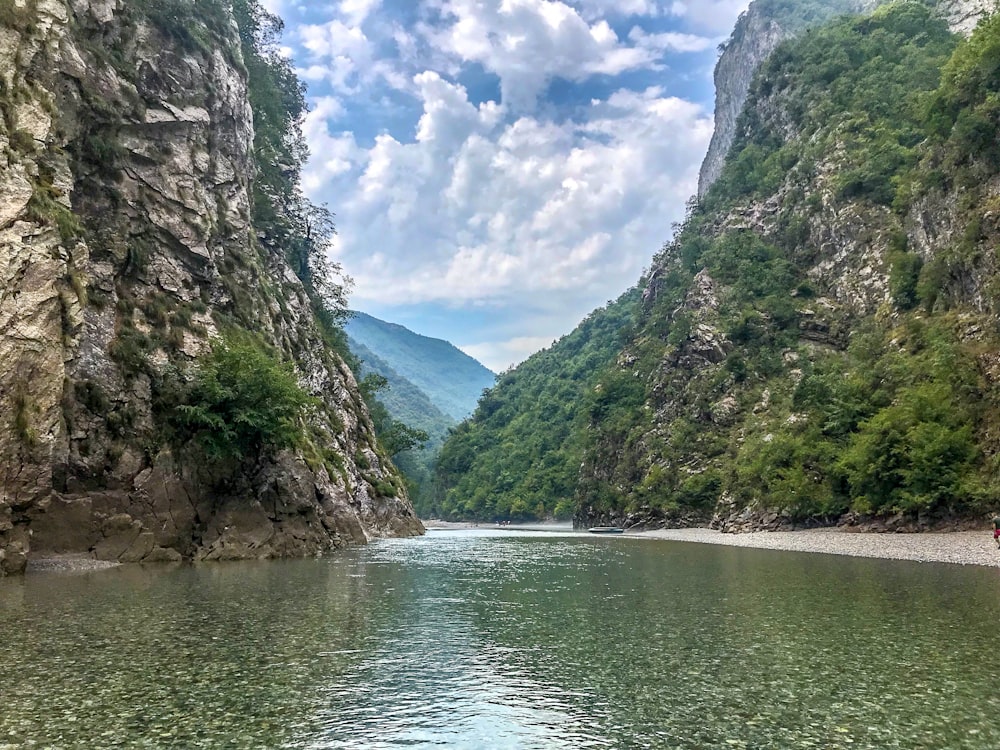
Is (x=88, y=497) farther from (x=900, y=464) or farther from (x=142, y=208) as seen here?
(x=900, y=464)

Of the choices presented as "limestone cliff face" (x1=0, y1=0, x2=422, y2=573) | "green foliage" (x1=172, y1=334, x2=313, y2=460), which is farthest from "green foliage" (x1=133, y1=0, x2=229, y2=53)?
"green foliage" (x1=172, y1=334, x2=313, y2=460)

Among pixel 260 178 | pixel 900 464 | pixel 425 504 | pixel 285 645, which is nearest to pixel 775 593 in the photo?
pixel 285 645

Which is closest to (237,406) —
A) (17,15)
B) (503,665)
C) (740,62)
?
(17,15)

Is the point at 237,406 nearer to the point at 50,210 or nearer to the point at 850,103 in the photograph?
the point at 50,210

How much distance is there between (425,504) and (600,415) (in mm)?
88973

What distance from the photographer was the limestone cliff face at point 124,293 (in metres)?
31.2

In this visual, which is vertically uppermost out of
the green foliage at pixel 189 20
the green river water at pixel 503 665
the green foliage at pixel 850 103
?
the green foliage at pixel 850 103

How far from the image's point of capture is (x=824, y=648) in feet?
53.5

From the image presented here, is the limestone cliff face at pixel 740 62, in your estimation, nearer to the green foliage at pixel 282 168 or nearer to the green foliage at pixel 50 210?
the green foliage at pixel 282 168

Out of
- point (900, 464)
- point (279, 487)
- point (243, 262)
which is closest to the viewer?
point (279, 487)

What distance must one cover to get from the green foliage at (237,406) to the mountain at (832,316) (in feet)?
146

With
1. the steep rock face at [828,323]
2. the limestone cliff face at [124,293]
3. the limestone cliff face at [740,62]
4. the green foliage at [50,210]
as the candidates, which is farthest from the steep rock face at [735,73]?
the green foliage at [50,210]

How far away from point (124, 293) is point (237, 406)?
1067cm

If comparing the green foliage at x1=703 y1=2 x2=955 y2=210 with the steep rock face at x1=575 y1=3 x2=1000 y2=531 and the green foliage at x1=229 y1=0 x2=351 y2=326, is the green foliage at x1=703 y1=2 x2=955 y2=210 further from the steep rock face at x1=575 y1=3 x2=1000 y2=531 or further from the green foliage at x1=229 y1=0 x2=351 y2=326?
the green foliage at x1=229 y1=0 x2=351 y2=326
